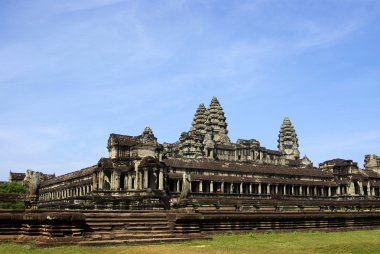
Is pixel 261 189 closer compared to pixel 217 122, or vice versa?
pixel 261 189

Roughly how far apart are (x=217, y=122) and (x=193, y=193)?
6200 cm

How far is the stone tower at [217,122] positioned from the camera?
115688 millimetres

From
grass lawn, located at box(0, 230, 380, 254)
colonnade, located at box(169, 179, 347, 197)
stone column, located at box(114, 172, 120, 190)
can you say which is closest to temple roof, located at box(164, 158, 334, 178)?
colonnade, located at box(169, 179, 347, 197)

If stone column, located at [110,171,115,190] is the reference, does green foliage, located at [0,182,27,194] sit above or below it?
below

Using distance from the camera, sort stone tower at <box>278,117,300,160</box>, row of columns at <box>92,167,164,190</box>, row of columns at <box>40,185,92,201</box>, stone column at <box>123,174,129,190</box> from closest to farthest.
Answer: row of columns at <box>92,167,164,190</box> < stone column at <box>123,174,129,190</box> < row of columns at <box>40,185,92,201</box> < stone tower at <box>278,117,300,160</box>

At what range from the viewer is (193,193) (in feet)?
188

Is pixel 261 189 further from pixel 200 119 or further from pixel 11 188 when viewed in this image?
pixel 200 119

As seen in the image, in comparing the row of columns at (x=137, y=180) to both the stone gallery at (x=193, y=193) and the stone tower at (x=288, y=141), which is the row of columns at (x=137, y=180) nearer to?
the stone gallery at (x=193, y=193)

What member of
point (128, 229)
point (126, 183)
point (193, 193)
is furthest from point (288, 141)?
point (128, 229)

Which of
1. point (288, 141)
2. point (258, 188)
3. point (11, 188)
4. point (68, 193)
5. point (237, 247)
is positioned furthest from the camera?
point (288, 141)

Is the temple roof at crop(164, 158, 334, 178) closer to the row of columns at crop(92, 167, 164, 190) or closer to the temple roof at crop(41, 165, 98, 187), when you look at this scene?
the row of columns at crop(92, 167, 164, 190)

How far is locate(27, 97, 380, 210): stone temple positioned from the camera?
162 ft

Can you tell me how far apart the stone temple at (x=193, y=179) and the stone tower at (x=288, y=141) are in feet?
49.9

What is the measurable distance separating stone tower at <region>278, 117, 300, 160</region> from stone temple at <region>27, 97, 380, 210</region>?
49.9ft
